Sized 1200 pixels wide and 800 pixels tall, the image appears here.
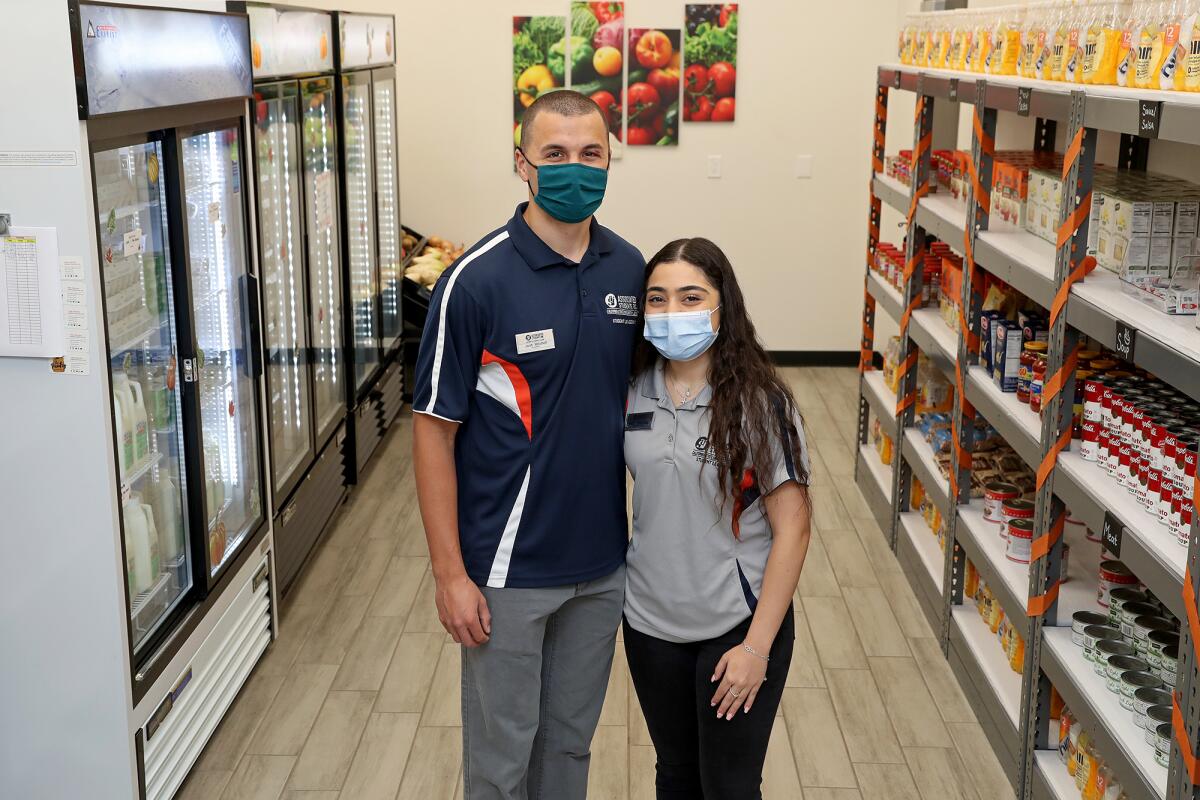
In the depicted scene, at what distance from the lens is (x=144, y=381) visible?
3.68 m

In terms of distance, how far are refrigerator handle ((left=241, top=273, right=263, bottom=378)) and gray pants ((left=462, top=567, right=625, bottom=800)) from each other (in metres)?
2.01

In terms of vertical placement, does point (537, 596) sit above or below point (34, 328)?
below

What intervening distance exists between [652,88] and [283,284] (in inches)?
169

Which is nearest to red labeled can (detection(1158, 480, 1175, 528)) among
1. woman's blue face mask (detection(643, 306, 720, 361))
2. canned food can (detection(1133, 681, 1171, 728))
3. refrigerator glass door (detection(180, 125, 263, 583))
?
canned food can (detection(1133, 681, 1171, 728))

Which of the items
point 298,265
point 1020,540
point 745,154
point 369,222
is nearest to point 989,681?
point 1020,540

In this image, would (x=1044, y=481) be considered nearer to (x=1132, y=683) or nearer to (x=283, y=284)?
(x=1132, y=683)

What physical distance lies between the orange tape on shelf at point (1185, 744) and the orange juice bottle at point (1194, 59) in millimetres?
1323

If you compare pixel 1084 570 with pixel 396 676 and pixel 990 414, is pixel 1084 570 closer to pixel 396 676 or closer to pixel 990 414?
pixel 990 414

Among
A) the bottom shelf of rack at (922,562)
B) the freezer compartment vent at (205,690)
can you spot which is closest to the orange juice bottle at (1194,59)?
the bottom shelf of rack at (922,562)

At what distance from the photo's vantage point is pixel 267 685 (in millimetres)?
4383

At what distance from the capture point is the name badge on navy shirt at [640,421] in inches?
102

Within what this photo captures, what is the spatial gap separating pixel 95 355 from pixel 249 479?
1514 millimetres

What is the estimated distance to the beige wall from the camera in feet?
28.3

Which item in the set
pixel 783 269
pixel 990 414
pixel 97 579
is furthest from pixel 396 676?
pixel 783 269
